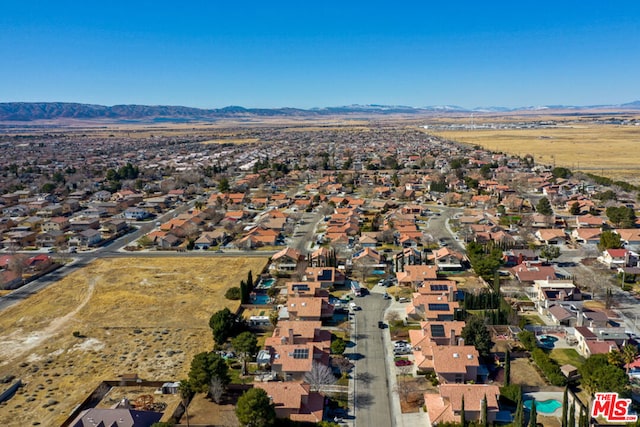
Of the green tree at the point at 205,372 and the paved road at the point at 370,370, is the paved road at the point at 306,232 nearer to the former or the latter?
the paved road at the point at 370,370

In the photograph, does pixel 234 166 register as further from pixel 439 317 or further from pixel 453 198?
→ pixel 439 317

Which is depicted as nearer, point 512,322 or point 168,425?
point 168,425

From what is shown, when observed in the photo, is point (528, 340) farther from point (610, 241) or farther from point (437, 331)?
point (610, 241)

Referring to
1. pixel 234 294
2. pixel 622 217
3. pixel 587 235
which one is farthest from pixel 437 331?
pixel 622 217

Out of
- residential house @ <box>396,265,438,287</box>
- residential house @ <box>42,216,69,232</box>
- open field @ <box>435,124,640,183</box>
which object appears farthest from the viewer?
open field @ <box>435,124,640,183</box>

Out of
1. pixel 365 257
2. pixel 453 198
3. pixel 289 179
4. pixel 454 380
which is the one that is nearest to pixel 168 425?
pixel 454 380

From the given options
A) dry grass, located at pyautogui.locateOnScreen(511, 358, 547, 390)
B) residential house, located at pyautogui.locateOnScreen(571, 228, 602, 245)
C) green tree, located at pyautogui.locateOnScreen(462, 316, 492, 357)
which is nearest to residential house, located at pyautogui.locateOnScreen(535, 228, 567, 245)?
residential house, located at pyautogui.locateOnScreen(571, 228, 602, 245)

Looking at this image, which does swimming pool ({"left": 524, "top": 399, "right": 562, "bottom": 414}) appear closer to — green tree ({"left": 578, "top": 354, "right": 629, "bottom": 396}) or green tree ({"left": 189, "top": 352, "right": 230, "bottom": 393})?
green tree ({"left": 578, "top": 354, "right": 629, "bottom": 396})
